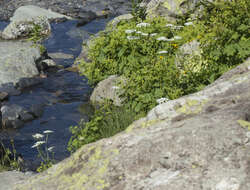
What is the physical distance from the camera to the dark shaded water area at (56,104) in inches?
295

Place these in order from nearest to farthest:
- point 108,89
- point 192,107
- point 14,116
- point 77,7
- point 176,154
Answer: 1. point 176,154
2. point 192,107
3. point 108,89
4. point 14,116
5. point 77,7

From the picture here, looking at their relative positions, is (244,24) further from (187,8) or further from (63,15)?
(63,15)

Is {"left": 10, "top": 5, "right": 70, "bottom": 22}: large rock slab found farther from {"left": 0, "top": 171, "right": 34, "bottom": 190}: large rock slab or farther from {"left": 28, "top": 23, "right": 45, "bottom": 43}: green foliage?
{"left": 0, "top": 171, "right": 34, "bottom": 190}: large rock slab

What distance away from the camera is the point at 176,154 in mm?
2072

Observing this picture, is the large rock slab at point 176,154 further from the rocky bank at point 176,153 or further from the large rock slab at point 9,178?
the large rock slab at point 9,178

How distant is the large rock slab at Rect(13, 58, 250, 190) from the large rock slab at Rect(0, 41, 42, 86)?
9.08 meters

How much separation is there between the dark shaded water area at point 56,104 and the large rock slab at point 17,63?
0.65 meters

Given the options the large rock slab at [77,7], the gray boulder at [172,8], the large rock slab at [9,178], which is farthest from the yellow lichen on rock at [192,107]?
the large rock slab at [77,7]

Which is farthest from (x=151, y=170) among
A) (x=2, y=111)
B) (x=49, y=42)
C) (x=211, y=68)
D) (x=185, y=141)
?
(x=49, y=42)

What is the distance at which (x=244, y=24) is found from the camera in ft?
20.9

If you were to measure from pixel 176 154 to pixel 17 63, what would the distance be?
10.5 meters

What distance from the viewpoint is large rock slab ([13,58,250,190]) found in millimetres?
1939

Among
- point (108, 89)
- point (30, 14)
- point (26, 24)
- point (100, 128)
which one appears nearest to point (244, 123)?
point (100, 128)

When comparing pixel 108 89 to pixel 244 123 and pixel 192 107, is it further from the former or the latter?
pixel 244 123
